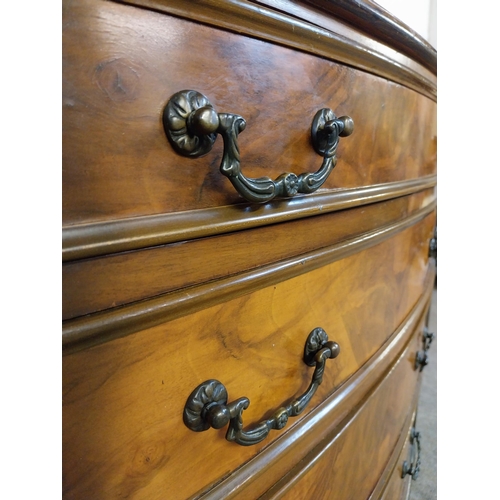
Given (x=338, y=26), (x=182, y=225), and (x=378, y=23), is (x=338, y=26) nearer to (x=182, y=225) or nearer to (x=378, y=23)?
(x=378, y=23)

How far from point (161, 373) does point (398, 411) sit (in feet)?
1.72

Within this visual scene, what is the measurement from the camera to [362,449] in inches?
20.7

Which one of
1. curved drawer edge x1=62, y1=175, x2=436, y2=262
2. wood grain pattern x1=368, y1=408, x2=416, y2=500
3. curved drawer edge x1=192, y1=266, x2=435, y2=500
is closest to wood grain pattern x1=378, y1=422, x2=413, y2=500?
wood grain pattern x1=368, y1=408, x2=416, y2=500

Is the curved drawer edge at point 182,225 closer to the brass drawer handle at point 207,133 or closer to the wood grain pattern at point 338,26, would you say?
the brass drawer handle at point 207,133

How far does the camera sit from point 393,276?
573 millimetres

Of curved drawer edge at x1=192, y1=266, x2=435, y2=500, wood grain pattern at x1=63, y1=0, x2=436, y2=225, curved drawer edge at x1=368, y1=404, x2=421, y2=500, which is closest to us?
wood grain pattern at x1=63, y1=0, x2=436, y2=225

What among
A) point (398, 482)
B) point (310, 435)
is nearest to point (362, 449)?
point (310, 435)

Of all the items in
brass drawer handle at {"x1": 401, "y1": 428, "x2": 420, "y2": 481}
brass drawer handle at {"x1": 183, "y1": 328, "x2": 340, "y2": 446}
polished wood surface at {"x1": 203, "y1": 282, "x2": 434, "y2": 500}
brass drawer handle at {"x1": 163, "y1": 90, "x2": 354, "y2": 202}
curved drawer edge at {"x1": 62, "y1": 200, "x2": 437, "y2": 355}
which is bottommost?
brass drawer handle at {"x1": 401, "y1": 428, "x2": 420, "y2": 481}

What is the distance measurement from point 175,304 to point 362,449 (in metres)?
0.38

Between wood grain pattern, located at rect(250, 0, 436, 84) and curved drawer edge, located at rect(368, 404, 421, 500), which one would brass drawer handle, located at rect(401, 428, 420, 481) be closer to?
curved drawer edge, located at rect(368, 404, 421, 500)

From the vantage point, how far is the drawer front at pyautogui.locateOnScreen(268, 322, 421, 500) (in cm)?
41
